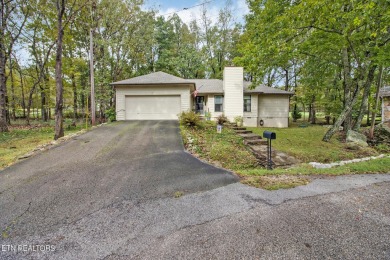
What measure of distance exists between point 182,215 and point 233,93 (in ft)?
41.5

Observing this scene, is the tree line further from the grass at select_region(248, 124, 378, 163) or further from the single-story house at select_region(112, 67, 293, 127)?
the grass at select_region(248, 124, 378, 163)

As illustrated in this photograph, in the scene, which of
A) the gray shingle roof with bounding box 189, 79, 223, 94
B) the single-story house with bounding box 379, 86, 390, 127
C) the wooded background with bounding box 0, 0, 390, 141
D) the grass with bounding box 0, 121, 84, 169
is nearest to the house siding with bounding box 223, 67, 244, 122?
the gray shingle roof with bounding box 189, 79, 223, 94

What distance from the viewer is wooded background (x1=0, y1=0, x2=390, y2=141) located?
8.26 metres

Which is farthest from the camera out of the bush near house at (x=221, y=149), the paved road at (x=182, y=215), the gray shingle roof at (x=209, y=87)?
the gray shingle roof at (x=209, y=87)

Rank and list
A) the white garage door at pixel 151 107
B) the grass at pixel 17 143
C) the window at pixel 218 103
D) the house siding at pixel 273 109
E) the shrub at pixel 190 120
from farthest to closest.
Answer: the house siding at pixel 273 109
the window at pixel 218 103
the white garage door at pixel 151 107
the shrub at pixel 190 120
the grass at pixel 17 143

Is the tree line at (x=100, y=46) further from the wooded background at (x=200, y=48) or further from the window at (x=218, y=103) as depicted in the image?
the window at (x=218, y=103)

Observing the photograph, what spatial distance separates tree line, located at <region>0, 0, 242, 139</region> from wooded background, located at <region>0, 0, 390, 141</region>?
0.09 m

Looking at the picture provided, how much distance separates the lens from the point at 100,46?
669 inches

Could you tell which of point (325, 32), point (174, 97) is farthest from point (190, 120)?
point (325, 32)

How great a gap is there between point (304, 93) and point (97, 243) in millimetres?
25073

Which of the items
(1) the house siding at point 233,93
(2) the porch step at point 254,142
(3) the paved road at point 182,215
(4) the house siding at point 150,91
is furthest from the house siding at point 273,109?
(3) the paved road at point 182,215

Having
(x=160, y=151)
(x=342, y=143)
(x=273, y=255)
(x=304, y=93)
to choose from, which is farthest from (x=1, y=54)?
(x=304, y=93)

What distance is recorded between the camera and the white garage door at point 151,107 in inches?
543

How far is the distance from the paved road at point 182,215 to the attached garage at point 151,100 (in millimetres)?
9174
